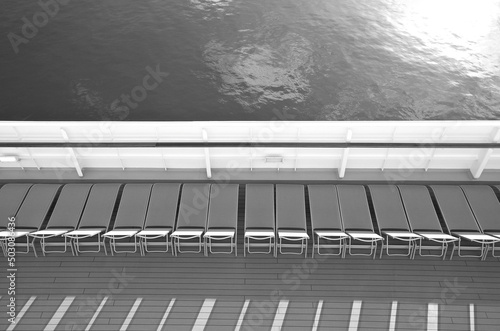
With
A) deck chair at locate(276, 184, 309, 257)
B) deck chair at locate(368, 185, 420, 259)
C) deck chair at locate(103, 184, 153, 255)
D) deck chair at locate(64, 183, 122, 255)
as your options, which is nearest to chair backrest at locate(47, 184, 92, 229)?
deck chair at locate(64, 183, 122, 255)

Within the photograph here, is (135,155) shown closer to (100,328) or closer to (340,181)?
(100,328)

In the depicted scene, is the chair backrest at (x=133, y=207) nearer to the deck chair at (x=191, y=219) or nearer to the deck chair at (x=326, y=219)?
the deck chair at (x=191, y=219)

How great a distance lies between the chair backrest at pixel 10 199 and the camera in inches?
240

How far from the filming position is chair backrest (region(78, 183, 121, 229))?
19.9 ft

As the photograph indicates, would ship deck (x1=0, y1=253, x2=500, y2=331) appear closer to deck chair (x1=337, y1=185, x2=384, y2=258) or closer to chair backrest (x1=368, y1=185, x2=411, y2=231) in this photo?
deck chair (x1=337, y1=185, x2=384, y2=258)

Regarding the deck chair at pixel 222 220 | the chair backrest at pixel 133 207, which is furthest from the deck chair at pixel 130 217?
the deck chair at pixel 222 220

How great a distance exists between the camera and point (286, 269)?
231 inches

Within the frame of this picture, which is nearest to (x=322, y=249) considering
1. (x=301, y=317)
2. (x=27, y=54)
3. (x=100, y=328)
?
(x=301, y=317)

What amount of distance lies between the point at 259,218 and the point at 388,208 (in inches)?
87.7

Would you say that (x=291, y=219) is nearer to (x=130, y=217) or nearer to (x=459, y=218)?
(x=130, y=217)

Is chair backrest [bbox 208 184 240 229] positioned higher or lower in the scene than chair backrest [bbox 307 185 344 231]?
lower

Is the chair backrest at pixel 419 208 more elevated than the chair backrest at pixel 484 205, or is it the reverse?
the chair backrest at pixel 484 205

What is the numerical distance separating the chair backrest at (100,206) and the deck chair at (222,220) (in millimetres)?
1716
